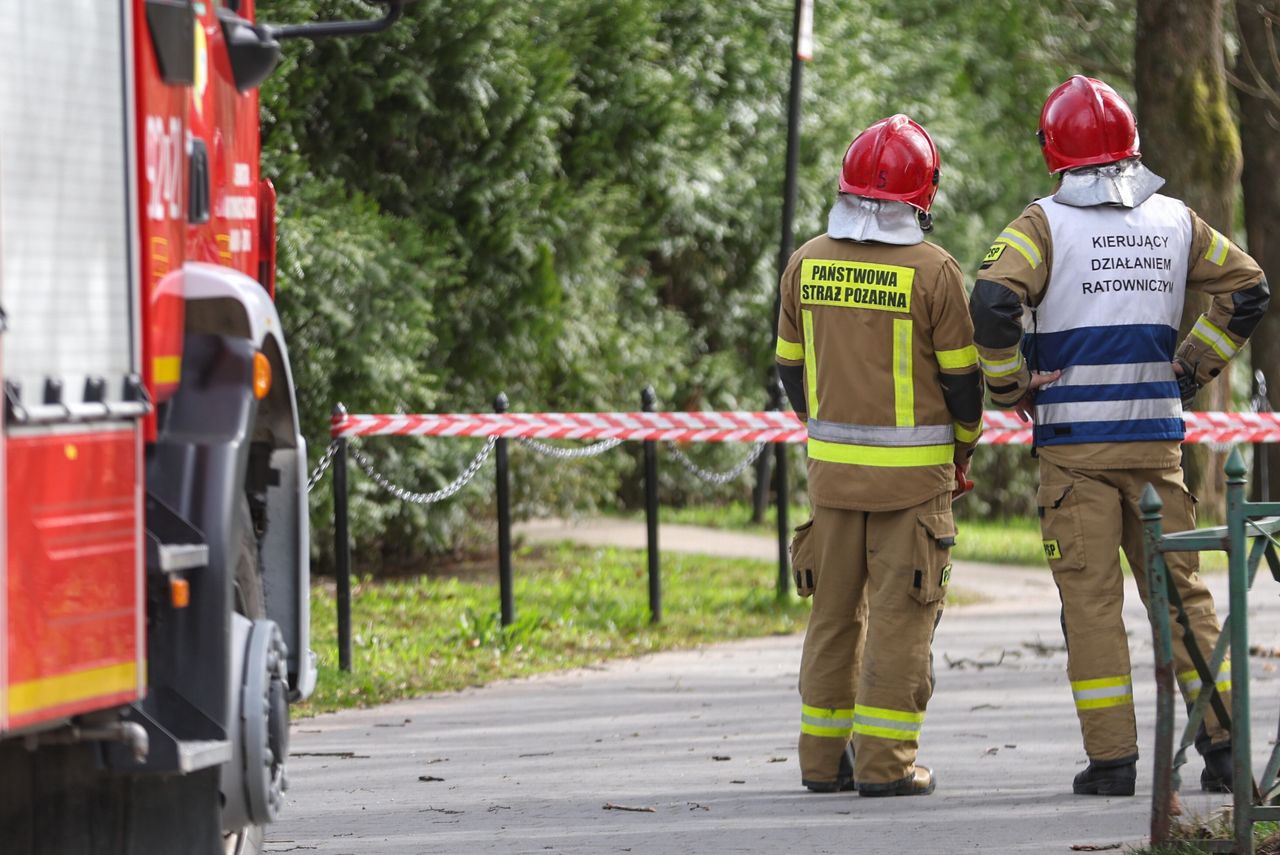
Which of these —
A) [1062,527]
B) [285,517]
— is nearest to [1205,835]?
[1062,527]

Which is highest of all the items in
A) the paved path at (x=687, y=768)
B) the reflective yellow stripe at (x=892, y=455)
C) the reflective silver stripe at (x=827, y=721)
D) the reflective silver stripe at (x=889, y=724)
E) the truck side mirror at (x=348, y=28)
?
the truck side mirror at (x=348, y=28)

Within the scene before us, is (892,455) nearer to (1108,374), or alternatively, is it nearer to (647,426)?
(1108,374)

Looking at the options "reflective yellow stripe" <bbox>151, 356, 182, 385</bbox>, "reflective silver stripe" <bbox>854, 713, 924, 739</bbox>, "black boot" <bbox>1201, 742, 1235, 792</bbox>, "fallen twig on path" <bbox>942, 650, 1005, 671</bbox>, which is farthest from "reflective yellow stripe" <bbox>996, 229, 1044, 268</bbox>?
"fallen twig on path" <bbox>942, 650, 1005, 671</bbox>

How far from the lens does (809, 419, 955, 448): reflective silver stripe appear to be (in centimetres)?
625

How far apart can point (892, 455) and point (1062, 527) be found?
1.95ft

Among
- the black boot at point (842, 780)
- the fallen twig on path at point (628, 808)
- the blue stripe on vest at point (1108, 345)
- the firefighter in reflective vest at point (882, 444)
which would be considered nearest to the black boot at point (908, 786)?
the firefighter in reflective vest at point (882, 444)

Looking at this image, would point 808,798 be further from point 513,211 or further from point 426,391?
point 513,211

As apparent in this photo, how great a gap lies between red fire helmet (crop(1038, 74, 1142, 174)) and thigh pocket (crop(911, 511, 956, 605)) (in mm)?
1195

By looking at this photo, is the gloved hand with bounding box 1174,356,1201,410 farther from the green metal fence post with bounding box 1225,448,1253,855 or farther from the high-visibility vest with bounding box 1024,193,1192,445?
the green metal fence post with bounding box 1225,448,1253,855

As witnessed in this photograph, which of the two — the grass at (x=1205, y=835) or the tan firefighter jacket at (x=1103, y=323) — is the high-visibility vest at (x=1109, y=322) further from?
the grass at (x=1205, y=835)

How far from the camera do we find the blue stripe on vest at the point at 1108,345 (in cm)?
629

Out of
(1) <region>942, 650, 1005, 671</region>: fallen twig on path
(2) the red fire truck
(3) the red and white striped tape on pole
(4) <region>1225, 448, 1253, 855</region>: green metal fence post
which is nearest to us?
(2) the red fire truck

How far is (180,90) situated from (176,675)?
4.02 feet

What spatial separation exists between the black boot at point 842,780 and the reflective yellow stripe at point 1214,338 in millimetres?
1729
